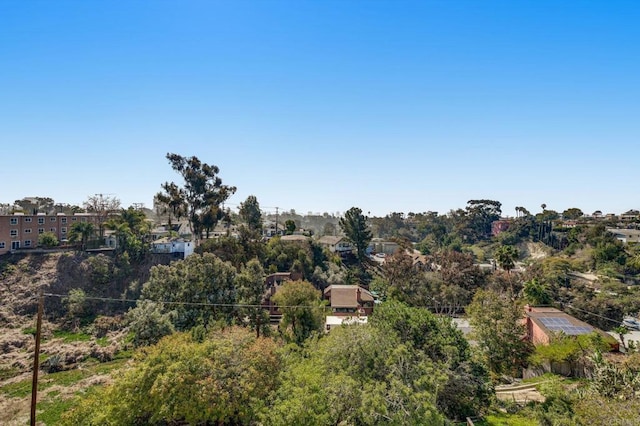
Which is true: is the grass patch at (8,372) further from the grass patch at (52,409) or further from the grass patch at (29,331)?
the grass patch at (52,409)

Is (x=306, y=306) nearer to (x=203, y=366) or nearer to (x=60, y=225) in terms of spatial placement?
(x=203, y=366)

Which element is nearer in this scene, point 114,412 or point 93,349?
point 114,412

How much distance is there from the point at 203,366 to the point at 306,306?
1174cm

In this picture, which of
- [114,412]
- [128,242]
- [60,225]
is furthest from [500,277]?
[60,225]

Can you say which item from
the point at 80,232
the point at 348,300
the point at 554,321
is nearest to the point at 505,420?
the point at 554,321

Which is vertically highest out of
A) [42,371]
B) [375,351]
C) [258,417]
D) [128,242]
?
[128,242]

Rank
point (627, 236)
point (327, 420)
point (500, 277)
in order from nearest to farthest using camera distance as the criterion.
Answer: point (327, 420) < point (500, 277) < point (627, 236)

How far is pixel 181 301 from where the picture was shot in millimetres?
28188

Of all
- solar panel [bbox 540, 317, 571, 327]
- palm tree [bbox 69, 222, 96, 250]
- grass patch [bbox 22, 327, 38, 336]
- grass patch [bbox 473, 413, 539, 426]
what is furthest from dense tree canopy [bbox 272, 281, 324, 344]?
palm tree [bbox 69, 222, 96, 250]

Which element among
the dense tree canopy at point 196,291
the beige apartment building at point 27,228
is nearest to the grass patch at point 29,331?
the dense tree canopy at point 196,291

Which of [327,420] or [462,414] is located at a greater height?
[327,420]

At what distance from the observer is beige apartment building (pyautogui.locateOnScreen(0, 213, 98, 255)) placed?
42.9 metres

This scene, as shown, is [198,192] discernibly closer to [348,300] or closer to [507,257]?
[348,300]

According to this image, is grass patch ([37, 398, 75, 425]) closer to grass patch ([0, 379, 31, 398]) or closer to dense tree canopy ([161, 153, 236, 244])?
grass patch ([0, 379, 31, 398])
